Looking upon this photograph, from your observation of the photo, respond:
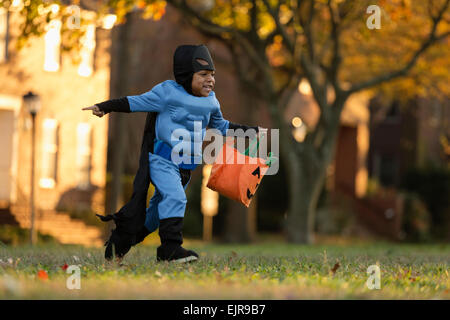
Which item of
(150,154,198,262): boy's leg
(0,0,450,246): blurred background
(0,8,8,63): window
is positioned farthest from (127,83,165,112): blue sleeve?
(0,8,8,63): window

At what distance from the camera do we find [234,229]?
2386 cm

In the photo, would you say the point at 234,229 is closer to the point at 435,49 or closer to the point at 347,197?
the point at 435,49

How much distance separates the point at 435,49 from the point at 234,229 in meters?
7.92

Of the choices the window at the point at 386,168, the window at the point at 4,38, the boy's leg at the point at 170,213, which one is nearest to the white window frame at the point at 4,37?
the window at the point at 4,38

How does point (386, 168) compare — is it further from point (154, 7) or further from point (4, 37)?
point (154, 7)

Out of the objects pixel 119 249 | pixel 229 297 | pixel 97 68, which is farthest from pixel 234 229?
pixel 229 297

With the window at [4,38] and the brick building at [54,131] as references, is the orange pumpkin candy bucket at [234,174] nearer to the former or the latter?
the brick building at [54,131]

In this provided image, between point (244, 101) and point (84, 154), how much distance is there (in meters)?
5.75

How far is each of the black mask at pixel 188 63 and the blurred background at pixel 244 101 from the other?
577 centimetres

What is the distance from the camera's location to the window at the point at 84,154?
26016 millimetres

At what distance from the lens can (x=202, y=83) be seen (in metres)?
7.44

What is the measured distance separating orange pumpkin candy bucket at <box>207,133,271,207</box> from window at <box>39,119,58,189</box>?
59.9 ft
